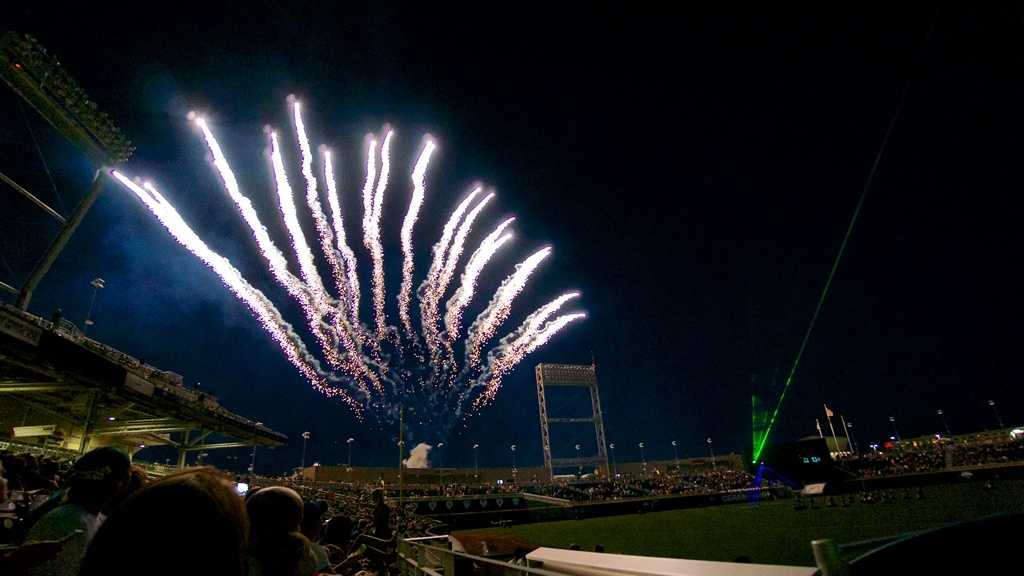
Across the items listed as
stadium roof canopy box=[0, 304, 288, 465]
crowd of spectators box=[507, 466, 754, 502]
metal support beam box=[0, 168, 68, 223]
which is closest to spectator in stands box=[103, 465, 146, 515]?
stadium roof canopy box=[0, 304, 288, 465]

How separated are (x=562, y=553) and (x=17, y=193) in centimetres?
3269

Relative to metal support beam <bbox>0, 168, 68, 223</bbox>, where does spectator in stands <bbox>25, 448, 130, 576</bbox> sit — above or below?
below

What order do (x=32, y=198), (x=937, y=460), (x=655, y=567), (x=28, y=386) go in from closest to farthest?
(x=655, y=567), (x=28, y=386), (x=32, y=198), (x=937, y=460)

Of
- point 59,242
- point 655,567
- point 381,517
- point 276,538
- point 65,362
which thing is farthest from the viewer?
point 59,242

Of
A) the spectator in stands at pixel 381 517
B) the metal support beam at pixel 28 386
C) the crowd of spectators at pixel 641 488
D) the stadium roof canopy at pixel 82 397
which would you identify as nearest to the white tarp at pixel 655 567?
the spectator in stands at pixel 381 517

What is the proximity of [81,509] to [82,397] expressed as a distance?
2812 centimetres

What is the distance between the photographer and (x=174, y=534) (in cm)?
119

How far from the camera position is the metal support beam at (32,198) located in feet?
68.6

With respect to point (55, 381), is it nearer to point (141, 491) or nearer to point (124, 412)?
point (124, 412)

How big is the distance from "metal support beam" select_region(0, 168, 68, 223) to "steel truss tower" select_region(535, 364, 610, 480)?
62103 mm

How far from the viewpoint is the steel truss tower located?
75562mm

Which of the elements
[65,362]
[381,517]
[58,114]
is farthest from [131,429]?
[381,517]

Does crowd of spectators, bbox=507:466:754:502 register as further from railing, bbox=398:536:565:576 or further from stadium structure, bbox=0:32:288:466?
railing, bbox=398:536:565:576

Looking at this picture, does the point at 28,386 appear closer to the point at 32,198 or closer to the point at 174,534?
the point at 32,198
